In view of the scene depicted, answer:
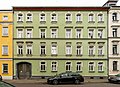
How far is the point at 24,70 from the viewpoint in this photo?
39.4 metres

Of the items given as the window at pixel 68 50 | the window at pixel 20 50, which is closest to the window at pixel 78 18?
the window at pixel 68 50

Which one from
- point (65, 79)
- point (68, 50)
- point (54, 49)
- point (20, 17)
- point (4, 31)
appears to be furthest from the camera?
point (68, 50)

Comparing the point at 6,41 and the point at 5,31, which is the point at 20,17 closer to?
the point at 5,31

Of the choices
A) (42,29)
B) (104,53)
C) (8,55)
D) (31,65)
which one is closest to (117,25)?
(104,53)

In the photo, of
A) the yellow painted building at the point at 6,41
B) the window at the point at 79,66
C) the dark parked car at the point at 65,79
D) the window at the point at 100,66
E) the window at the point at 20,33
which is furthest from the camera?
the window at the point at 100,66

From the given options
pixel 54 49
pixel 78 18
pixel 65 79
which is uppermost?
pixel 78 18

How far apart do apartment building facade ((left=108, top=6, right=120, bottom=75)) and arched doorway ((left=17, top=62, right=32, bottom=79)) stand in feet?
43.1

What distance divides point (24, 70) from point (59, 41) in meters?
7.32

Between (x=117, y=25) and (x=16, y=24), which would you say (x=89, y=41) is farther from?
(x=16, y=24)

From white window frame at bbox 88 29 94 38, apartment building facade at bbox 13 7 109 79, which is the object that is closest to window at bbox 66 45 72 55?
apartment building facade at bbox 13 7 109 79

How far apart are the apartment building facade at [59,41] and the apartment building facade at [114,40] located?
79 centimetres

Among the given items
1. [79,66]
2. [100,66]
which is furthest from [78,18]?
[100,66]

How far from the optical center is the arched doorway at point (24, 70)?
39375 millimetres

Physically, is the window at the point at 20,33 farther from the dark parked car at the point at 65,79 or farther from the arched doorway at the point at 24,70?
the dark parked car at the point at 65,79
